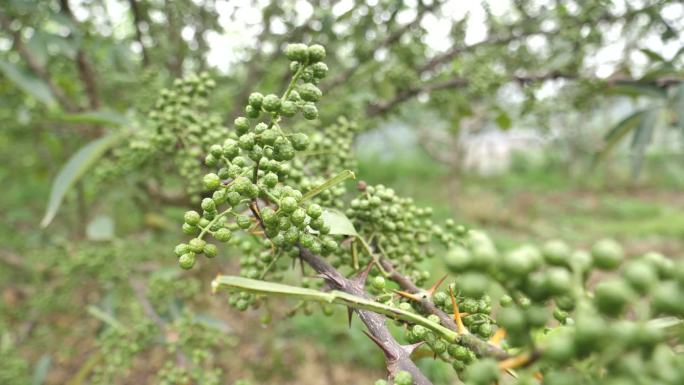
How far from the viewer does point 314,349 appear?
4.80 meters

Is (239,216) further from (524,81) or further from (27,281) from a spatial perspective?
(27,281)

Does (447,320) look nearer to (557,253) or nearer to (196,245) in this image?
(557,253)

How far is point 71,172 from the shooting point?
2148 millimetres

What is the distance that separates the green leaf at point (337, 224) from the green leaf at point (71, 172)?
1607 mm

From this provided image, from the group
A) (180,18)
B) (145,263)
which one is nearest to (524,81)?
(180,18)

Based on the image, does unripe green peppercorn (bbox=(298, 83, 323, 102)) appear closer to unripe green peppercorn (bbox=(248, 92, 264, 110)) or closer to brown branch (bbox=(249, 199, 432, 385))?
unripe green peppercorn (bbox=(248, 92, 264, 110))

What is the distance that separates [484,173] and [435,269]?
10.4 meters

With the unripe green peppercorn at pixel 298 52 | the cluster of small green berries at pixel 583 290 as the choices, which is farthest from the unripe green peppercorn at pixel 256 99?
the cluster of small green berries at pixel 583 290

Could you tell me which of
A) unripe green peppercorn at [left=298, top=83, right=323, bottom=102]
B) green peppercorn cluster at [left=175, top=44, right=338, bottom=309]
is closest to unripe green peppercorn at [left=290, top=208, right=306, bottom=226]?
green peppercorn cluster at [left=175, top=44, right=338, bottom=309]

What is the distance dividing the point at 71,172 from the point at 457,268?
2.12m

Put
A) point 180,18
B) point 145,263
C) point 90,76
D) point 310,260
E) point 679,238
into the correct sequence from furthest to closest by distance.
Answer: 1. point 679,238
2. point 145,263
3. point 180,18
4. point 90,76
5. point 310,260

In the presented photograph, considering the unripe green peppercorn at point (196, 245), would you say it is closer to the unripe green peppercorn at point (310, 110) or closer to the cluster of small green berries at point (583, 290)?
the unripe green peppercorn at point (310, 110)

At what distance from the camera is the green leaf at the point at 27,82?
7.96ft

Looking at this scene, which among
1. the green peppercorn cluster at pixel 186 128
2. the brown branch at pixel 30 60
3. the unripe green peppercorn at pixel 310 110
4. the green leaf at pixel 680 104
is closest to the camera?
the unripe green peppercorn at pixel 310 110
